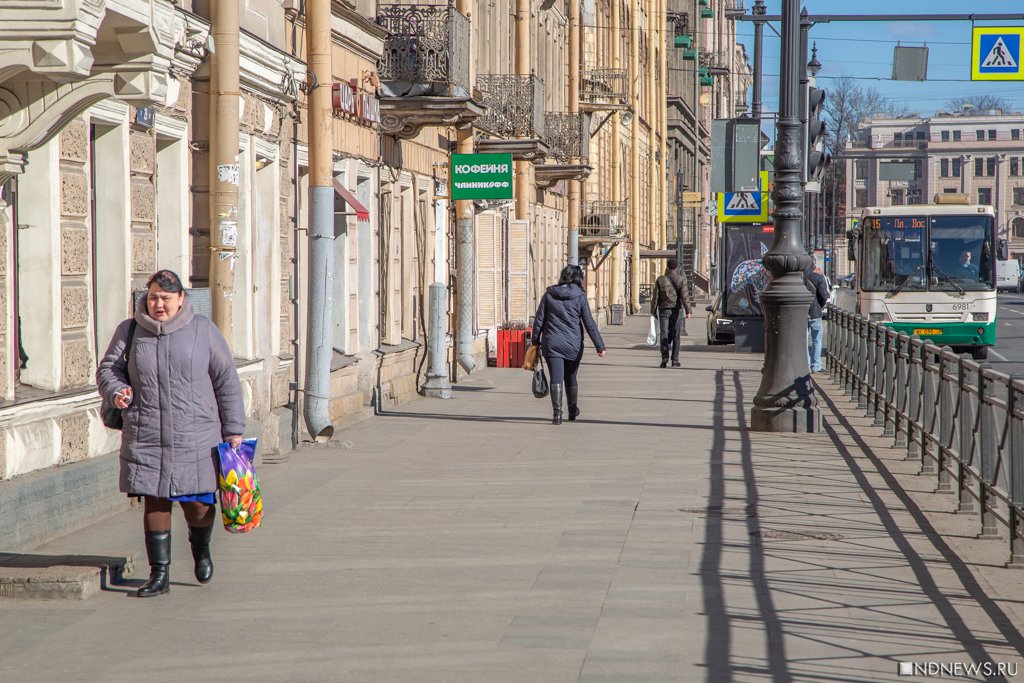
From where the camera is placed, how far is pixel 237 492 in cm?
795

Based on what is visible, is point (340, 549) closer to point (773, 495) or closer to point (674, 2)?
point (773, 495)

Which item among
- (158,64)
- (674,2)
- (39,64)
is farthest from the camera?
(674,2)

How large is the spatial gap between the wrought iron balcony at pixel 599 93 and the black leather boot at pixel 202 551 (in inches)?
1334

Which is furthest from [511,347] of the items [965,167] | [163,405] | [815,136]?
[965,167]

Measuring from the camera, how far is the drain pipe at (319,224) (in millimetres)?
14898

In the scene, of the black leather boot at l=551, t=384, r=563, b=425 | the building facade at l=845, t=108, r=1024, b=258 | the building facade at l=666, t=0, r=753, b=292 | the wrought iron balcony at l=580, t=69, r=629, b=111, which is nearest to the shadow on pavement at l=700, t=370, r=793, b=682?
the black leather boot at l=551, t=384, r=563, b=425

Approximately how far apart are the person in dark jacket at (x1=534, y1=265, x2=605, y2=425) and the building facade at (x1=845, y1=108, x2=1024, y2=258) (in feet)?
439

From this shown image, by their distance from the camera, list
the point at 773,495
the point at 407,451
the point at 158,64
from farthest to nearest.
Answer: the point at 407,451
the point at 773,495
the point at 158,64

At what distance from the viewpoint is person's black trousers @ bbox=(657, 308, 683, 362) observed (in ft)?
92.5

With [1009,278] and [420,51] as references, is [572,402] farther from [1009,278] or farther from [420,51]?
[1009,278]

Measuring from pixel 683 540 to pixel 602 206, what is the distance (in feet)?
118

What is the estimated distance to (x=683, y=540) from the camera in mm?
9508

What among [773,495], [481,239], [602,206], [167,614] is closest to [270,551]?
[167,614]

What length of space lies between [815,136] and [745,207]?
15516mm
